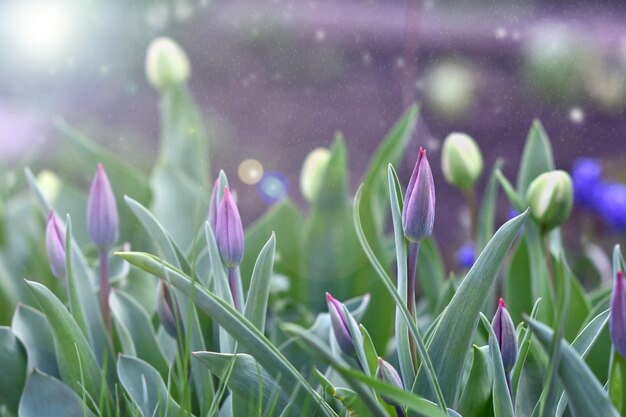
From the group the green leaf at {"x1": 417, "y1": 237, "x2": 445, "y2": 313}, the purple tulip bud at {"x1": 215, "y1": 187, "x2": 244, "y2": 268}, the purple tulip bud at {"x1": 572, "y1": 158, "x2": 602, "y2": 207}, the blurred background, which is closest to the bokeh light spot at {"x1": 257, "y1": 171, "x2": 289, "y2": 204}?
the blurred background

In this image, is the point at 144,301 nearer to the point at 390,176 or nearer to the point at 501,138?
the point at 390,176

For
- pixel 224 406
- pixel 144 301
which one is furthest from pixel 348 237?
pixel 224 406

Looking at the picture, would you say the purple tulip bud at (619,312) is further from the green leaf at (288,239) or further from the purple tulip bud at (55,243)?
the green leaf at (288,239)

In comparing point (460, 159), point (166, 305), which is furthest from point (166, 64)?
point (166, 305)

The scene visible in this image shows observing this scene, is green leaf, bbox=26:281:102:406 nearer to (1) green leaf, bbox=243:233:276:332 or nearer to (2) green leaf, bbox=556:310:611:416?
(1) green leaf, bbox=243:233:276:332

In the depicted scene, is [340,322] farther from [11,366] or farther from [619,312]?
[11,366]

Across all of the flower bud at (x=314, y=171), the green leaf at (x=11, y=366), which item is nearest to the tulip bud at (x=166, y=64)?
the flower bud at (x=314, y=171)

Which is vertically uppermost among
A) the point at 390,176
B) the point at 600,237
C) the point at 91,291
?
the point at 390,176
